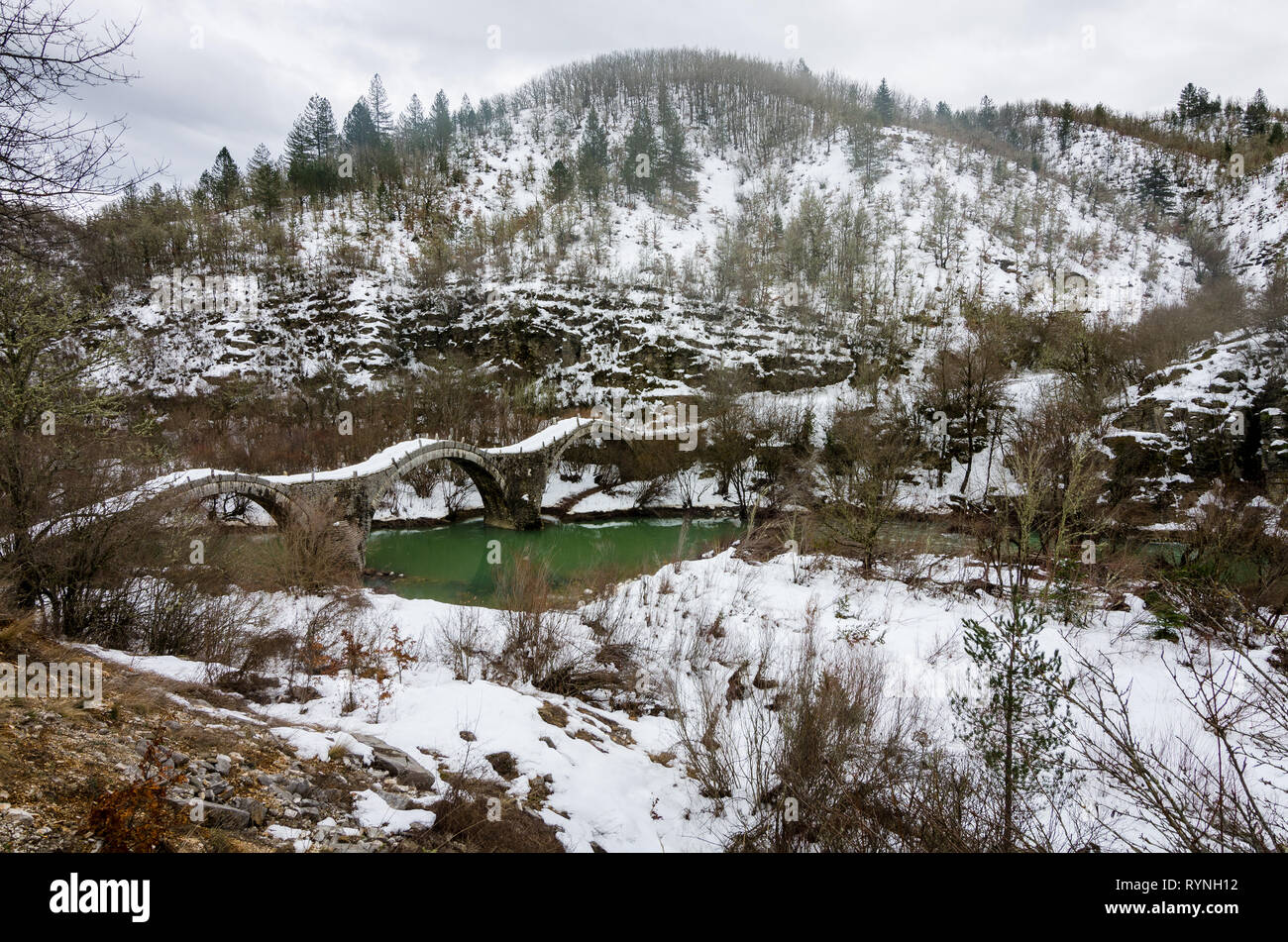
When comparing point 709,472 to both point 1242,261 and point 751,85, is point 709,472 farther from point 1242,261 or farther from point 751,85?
point 751,85

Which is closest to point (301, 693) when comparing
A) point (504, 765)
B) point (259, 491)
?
point (504, 765)

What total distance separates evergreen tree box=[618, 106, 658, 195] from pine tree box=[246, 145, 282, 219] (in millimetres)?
35304

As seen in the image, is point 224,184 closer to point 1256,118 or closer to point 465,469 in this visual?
point 465,469

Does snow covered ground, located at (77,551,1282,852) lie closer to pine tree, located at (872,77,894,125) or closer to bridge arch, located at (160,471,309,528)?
bridge arch, located at (160,471,309,528)

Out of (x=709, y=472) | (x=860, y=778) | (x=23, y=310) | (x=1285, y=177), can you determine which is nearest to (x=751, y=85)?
(x=1285, y=177)

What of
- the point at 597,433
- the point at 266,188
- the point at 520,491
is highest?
the point at 266,188

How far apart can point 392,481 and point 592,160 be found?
5212 centimetres

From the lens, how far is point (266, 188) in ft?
184

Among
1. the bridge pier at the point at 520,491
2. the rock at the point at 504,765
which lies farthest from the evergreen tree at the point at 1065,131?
the rock at the point at 504,765

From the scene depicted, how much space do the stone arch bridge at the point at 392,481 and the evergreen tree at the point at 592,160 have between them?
3757 cm

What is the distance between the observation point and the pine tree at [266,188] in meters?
56.2

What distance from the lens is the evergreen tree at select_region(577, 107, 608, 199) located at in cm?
6178

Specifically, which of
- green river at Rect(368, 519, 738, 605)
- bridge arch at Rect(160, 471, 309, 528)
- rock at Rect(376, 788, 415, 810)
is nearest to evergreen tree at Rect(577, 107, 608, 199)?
green river at Rect(368, 519, 738, 605)

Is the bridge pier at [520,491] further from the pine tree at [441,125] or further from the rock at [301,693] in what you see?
the pine tree at [441,125]
